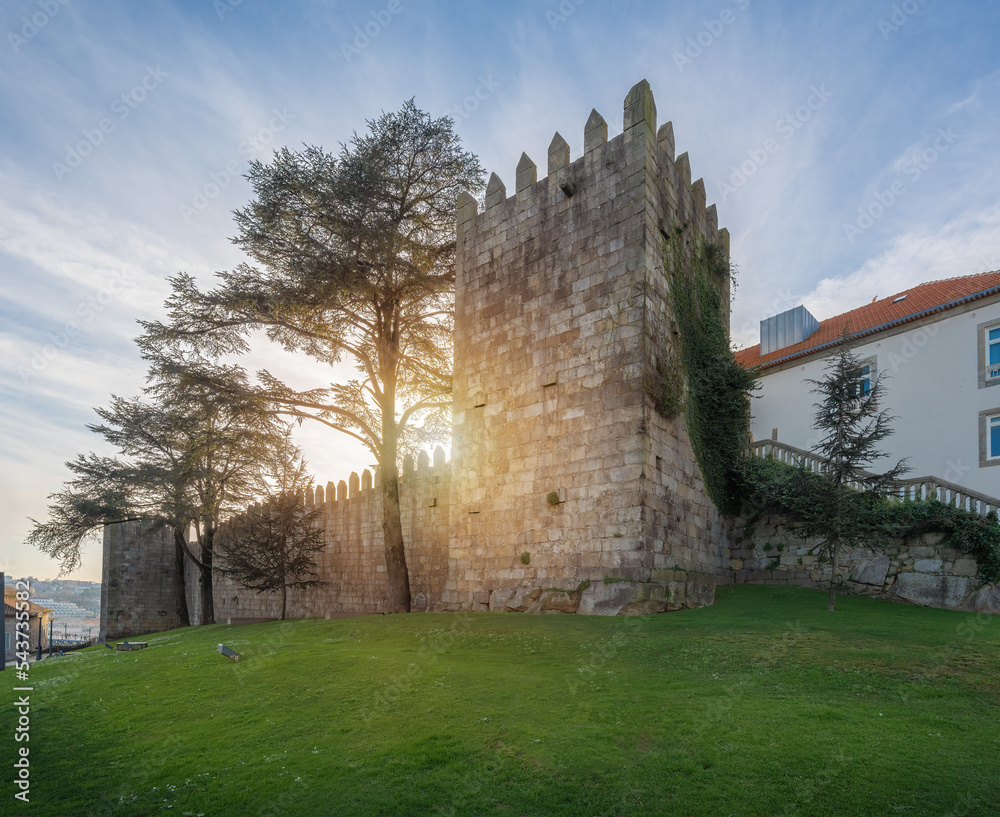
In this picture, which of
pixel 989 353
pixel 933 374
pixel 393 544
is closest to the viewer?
pixel 393 544

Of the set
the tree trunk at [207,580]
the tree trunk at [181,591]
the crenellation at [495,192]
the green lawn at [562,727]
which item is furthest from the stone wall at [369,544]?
the green lawn at [562,727]

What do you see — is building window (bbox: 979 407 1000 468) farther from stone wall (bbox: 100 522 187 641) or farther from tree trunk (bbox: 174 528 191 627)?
stone wall (bbox: 100 522 187 641)

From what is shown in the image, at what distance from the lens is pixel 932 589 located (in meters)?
12.3

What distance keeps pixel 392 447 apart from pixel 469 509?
3.82m

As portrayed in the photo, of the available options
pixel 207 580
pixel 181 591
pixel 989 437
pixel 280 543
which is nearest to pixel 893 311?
pixel 989 437

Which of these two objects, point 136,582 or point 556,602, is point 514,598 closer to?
point 556,602

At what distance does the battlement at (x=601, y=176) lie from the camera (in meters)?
13.0

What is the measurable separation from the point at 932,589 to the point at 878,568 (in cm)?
97

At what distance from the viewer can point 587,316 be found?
13055mm

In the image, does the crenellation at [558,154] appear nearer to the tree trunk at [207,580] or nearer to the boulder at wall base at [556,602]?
the boulder at wall base at [556,602]

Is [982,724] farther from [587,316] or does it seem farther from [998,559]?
[587,316]

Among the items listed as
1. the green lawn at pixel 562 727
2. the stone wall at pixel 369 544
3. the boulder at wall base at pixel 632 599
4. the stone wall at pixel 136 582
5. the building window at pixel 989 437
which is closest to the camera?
the green lawn at pixel 562 727

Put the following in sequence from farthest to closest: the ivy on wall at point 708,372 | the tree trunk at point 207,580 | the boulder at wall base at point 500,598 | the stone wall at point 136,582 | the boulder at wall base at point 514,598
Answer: the stone wall at point 136,582 < the tree trunk at point 207,580 < the ivy on wall at point 708,372 < the boulder at wall base at point 500,598 < the boulder at wall base at point 514,598

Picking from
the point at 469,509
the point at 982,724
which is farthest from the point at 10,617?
the point at 982,724
